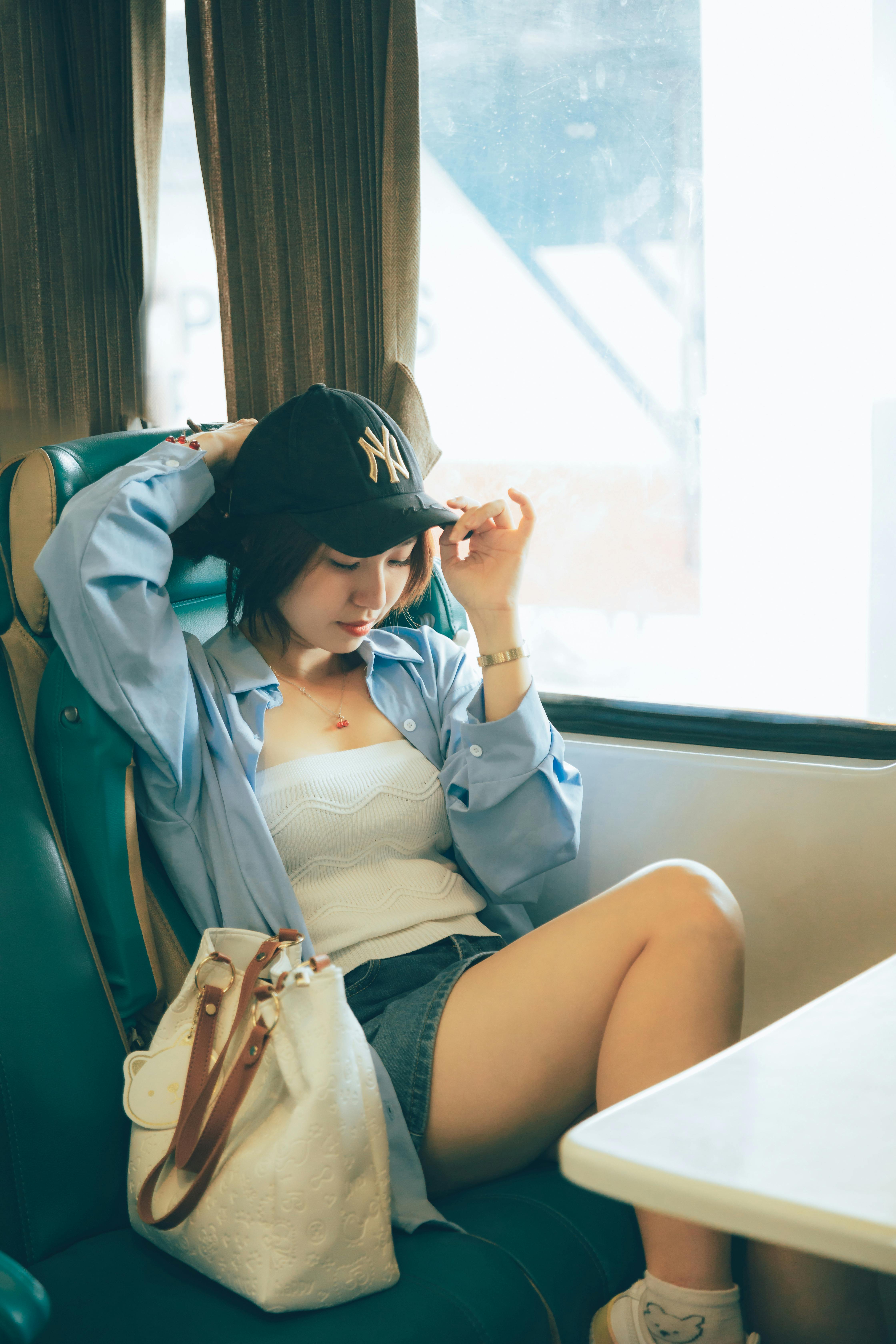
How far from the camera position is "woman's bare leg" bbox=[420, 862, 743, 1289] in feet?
3.34

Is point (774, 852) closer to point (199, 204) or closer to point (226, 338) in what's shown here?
point (226, 338)

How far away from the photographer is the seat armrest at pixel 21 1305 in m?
0.63

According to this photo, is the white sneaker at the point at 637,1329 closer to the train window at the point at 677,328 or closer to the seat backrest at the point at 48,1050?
the seat backrest at the point at 48,1050

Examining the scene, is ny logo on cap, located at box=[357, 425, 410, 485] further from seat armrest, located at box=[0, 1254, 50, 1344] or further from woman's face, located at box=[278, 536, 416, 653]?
seat armrest, located at box=[0, 1254, 50, 1344]

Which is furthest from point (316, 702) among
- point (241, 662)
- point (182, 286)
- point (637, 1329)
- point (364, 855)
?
point (182, 286)

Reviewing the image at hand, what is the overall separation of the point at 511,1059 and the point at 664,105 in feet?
4.65

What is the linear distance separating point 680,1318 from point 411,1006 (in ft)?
1.30

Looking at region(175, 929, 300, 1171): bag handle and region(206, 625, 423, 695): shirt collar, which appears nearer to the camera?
region(175, 929, 300, 1171): bag handle

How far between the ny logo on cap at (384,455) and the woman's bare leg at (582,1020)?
565mm

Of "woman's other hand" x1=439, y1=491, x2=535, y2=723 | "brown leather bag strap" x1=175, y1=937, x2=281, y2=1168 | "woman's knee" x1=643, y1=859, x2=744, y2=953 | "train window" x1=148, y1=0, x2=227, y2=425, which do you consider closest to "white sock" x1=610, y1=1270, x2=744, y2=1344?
"woman's knee" x1=643, y1=859, x2=744, y2=953

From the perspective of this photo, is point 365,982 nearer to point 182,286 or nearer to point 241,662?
point 241,662

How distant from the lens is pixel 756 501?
157cm

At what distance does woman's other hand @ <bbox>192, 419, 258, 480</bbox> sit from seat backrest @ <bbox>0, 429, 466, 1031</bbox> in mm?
136

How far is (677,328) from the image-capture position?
1.59 meters
